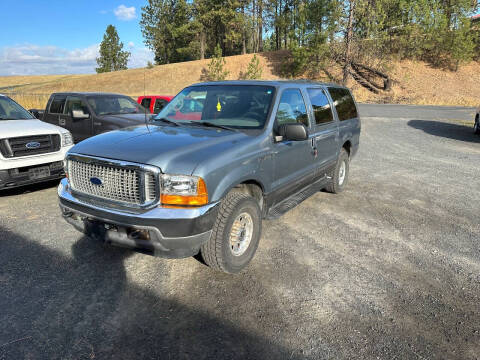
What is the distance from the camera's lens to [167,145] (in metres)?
3.12

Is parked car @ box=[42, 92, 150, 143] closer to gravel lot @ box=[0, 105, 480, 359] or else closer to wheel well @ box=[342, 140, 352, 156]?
gravel lot @ box=[0, 105, 480, 359]

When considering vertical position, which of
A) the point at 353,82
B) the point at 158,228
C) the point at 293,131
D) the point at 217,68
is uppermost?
the point at 217,68

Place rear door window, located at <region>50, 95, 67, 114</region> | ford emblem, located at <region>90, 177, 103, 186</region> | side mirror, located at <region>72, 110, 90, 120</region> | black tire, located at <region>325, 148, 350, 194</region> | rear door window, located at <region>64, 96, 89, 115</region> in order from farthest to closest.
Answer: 1. rear door window, located at <region>50, 95, 67, 114</region>
2. rear door window, located at <region>64, 96, 89, 115</region>
3. side mirror, located at <region>72, 110, 90, 120</region>
4. black tire, located at <region>325, 148, 350, 194</region>
5. ford emblem, located at <region>90, 177, 103, 186</region>

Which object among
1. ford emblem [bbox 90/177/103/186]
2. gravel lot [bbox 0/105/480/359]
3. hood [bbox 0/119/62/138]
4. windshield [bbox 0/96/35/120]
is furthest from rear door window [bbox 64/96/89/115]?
ford emblem [bbox 90/177/103/186]

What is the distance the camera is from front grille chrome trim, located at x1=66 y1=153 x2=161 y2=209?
9.34ft

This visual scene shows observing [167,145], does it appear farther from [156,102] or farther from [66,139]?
[156,102]

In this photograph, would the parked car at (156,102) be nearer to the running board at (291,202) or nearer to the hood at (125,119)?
the hood at (125,119)

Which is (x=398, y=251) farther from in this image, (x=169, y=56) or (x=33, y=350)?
(x=169, y=56)

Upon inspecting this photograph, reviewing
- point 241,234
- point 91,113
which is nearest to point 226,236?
point 241,234

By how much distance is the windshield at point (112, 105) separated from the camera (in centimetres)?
857

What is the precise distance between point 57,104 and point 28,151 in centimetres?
410

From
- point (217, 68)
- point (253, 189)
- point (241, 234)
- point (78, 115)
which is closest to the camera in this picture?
point (241, 234)

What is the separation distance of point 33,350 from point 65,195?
1.52 m

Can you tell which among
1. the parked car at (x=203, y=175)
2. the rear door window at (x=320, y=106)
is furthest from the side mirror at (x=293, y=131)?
the rear door window at (x=320, y=106)
